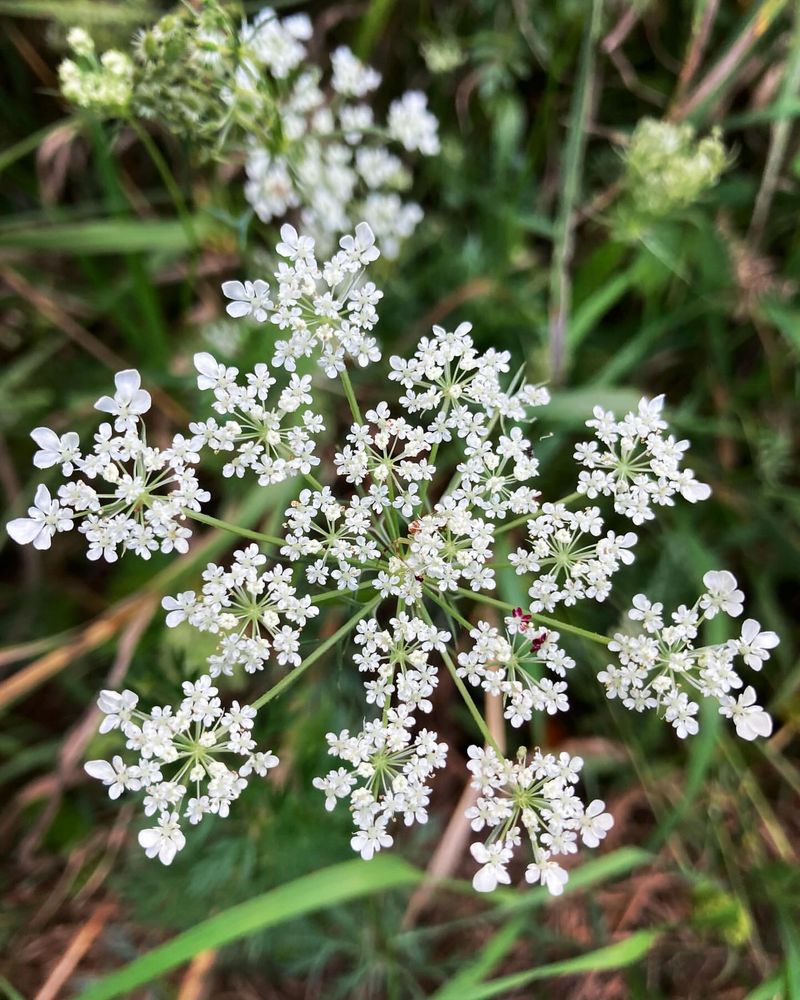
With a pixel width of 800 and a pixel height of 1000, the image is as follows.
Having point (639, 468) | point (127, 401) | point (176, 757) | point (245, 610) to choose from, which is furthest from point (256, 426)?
point (639, 468)

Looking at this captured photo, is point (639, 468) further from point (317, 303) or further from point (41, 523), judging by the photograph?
point (41, 523)

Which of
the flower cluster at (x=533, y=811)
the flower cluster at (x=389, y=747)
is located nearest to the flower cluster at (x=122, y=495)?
the flower cluster at (x=389, y=747)

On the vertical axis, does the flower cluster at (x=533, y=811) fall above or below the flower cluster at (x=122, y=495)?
below

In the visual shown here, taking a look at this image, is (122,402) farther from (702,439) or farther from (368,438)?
(702,439)

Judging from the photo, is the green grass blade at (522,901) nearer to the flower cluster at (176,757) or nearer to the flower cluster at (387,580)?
the flower cluster at (387,580)

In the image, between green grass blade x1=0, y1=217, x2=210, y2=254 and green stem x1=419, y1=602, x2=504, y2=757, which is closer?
green stem x1=419, y1=602, x2=504, y2=757

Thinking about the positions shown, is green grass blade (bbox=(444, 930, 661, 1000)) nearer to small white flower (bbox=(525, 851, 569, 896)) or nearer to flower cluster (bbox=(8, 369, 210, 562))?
small white flower (bbox=(525, 851, 569, 896))

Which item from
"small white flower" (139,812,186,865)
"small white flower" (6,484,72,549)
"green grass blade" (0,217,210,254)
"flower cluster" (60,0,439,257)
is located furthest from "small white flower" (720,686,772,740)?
"green grass blade" (0,217,210,254)
